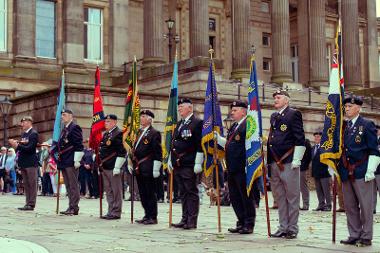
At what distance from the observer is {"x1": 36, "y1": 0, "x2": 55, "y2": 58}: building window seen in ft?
138

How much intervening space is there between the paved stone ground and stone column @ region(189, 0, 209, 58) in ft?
80.4

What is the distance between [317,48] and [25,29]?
18194 mm

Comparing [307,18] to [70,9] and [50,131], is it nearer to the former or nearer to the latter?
[70,9]

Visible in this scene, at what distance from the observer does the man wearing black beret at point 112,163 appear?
584 inches

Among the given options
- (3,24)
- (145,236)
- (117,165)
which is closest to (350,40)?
(3,24)

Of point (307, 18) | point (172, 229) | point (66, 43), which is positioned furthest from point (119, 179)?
point (307, 18)

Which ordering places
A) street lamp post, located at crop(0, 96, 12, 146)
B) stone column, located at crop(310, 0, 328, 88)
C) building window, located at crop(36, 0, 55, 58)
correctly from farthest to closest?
stone column, located at crop(310, 0, 328, 88), building window, located at crop(36, 0, 55, 58), street lamp post, located at crop(0, 96, 12, 146)

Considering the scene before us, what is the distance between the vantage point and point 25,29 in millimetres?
39969

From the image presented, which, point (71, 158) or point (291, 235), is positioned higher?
point (71, 158)

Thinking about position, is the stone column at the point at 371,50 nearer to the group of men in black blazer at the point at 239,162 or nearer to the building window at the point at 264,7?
the building window at the point at 264,7

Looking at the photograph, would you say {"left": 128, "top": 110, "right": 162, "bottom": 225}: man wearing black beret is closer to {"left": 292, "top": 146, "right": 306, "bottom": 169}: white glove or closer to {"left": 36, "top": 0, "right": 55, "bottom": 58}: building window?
{"left": 292, "top": 146, "right": 306, "bottom": 169}: white glove

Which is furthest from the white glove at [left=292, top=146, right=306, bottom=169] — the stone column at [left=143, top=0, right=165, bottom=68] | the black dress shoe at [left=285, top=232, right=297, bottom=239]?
the stone column at [left=143, top=0, right=165, bottom=68]

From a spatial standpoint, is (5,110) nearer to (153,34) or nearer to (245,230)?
(153,34)

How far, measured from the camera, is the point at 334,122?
1054 cm
